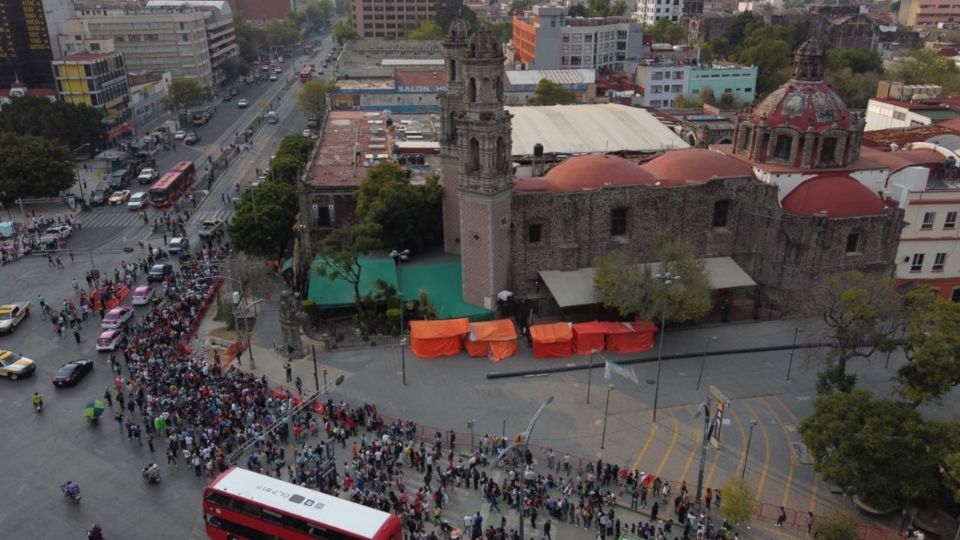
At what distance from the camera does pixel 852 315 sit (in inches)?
1395

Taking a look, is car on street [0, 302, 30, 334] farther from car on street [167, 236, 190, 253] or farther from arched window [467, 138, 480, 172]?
arched window [467, 138, 480, 172]

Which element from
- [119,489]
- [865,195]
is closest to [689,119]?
[865,195]

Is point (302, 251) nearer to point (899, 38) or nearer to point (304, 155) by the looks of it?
point (304, 155)

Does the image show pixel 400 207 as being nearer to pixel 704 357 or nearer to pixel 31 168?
pixel 704 357

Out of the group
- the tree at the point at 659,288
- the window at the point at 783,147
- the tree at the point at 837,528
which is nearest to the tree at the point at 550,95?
the window at the point at 783,147

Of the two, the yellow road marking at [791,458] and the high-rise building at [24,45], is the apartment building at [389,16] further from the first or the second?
the yellow road marking at [791,458]

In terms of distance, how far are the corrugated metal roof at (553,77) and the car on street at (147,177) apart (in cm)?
5146

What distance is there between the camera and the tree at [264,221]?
54906mm

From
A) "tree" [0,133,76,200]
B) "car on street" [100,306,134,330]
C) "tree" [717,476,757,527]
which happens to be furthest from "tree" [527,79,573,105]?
"tree" [717,476,757,527]

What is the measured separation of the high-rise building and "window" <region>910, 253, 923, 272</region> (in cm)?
10590

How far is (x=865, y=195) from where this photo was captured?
46.9m

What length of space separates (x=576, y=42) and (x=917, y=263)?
89.7m

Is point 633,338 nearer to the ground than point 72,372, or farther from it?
farther from it

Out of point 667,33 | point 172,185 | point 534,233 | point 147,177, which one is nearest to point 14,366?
point 534,233
